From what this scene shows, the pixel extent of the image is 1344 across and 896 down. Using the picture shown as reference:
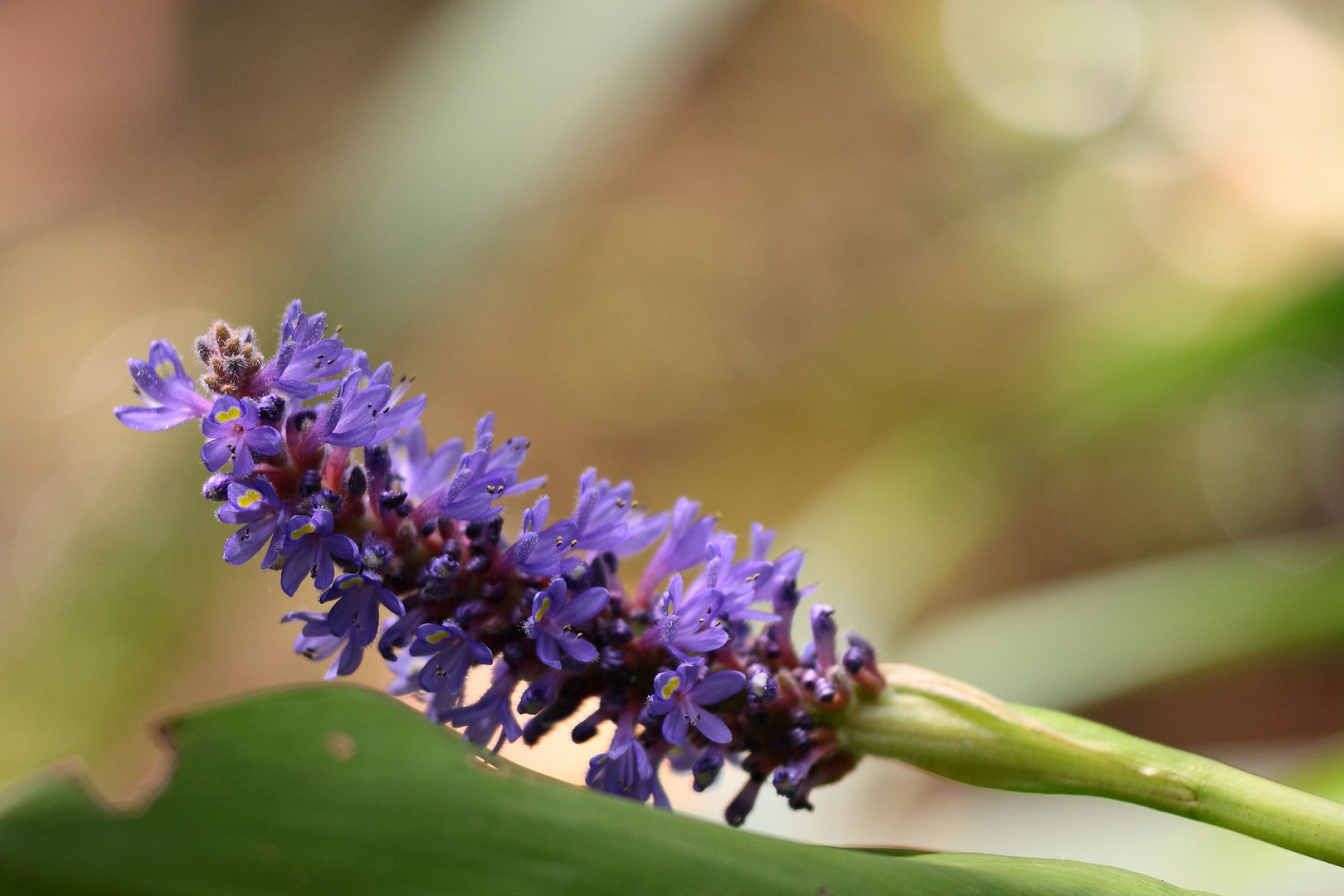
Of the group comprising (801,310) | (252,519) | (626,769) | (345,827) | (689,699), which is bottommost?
(345,827)

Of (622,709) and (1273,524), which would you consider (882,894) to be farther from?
(1273,524)

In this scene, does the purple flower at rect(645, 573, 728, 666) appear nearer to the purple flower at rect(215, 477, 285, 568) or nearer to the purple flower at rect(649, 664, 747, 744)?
the purple flower at rect(649, 664, 747, 744)

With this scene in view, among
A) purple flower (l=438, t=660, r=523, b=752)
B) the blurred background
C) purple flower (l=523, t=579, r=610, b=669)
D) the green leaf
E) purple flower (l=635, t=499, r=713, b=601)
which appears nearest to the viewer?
the green leaf

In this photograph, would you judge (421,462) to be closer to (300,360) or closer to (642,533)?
(300,360)

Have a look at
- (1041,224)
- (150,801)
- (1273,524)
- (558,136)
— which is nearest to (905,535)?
(558,136)

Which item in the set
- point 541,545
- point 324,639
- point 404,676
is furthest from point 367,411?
point 404,676

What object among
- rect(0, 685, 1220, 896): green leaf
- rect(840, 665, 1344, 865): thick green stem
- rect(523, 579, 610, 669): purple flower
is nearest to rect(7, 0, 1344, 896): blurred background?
rect(840, 665, 1344, 865): thick green stem

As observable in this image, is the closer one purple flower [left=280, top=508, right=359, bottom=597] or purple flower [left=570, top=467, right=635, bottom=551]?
purple flower [left=280, top=508, right=359, bottom=597]
